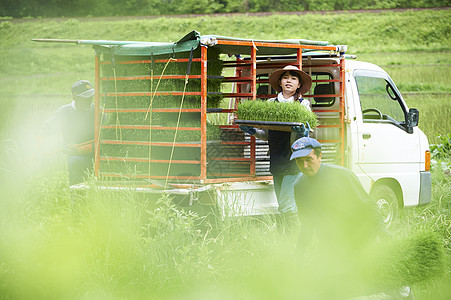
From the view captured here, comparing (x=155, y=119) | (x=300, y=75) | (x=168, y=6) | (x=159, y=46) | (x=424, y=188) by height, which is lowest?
(x=424, y=188)

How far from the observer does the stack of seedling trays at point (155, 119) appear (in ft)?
20.6

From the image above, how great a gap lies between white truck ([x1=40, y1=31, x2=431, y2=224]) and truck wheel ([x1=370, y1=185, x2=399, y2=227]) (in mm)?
16

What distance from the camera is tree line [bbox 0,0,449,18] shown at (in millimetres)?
42969

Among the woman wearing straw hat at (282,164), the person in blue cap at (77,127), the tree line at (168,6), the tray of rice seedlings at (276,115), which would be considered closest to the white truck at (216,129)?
the woman wearing straw hat at (282,164)

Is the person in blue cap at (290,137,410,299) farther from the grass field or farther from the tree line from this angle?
the tree line

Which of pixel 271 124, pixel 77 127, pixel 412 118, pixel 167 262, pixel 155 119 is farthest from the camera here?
pixel 77 127

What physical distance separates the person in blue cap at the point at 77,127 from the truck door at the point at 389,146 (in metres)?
3.40

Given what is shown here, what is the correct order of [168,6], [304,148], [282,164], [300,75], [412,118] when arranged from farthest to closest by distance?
[168,6], [412,118], [300,75], [282,164], [304,148]

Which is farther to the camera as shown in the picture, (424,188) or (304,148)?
(424,188)

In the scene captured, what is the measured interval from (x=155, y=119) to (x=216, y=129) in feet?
2.18

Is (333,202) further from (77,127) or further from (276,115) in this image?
(77,127)

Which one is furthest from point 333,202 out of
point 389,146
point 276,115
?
point 389,146

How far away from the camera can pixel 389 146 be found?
296 inches

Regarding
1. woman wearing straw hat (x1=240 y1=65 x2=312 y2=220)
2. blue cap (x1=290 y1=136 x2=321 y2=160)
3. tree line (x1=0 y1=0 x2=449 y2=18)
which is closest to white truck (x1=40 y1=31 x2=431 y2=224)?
woman wearing straw hat (x1=240 y1=65 x2=312 y2=220)
